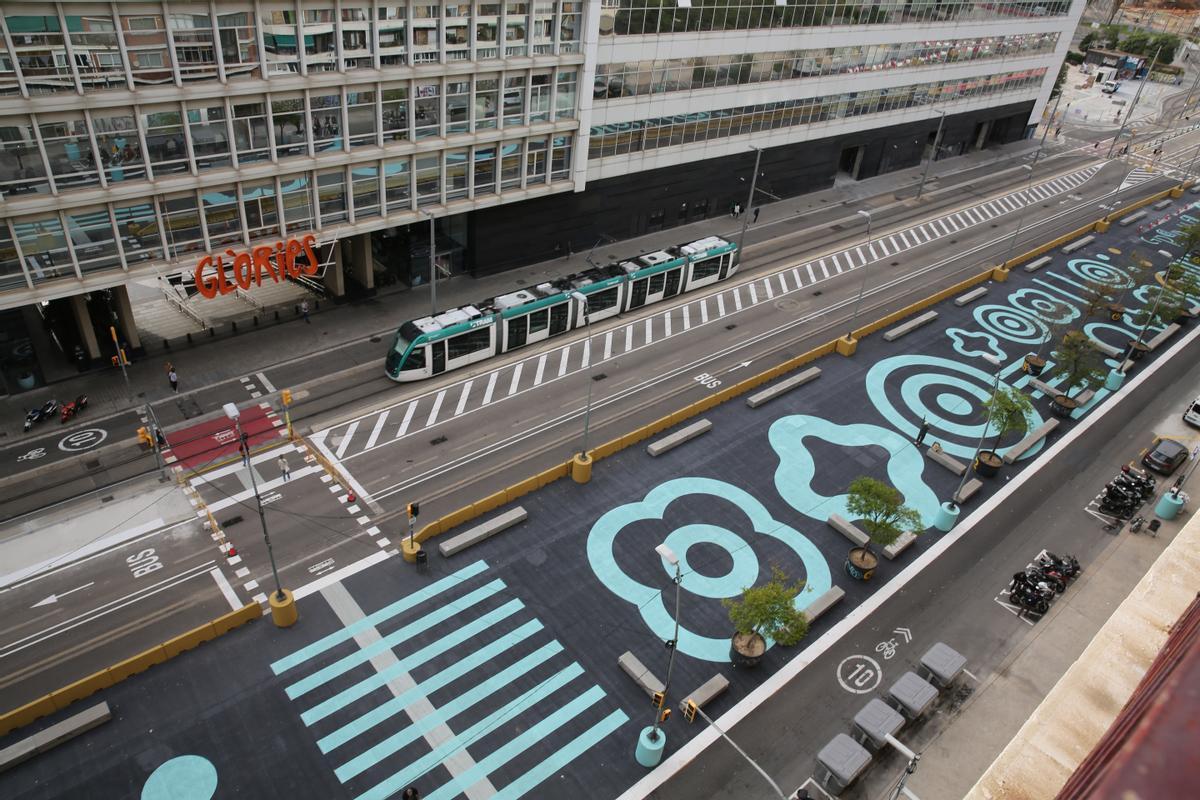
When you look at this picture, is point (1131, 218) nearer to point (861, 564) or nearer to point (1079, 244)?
point (1079, 244)

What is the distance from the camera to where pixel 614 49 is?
196ft

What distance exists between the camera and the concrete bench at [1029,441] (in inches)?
1863

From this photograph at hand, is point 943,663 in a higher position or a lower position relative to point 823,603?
higher

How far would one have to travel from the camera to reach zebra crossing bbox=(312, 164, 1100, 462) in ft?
155

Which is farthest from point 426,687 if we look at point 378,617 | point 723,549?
point 723,549

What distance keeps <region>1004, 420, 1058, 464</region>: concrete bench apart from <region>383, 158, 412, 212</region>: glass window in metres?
40.1

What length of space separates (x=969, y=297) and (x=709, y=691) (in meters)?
44.0

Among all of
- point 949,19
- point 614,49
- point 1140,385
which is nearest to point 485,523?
point 614,49

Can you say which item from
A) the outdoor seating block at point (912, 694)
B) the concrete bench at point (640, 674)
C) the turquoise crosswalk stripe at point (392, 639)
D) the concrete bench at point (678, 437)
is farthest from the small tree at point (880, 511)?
the turquoise crosswalk stripe at point (392, 639)

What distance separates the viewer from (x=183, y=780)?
2892 centimetres

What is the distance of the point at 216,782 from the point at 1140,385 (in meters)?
58.0

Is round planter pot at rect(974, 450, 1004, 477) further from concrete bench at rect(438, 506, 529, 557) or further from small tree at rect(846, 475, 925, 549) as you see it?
concrete bench at rect(438, 506, 529, 557)

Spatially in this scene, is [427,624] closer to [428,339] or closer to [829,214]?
[428,339]

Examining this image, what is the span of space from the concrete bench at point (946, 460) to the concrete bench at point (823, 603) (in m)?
13.2
